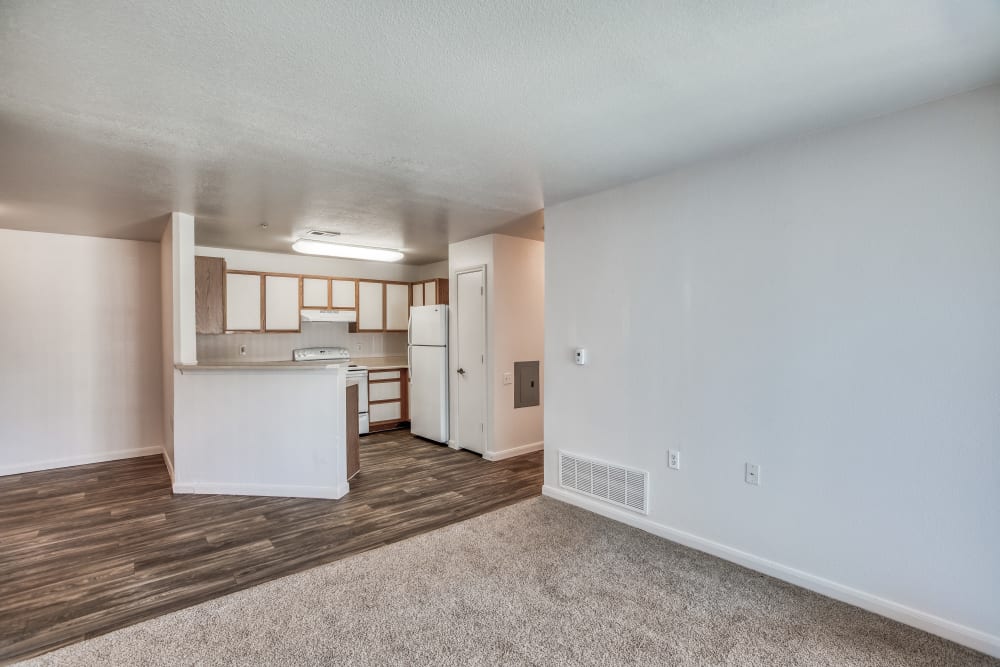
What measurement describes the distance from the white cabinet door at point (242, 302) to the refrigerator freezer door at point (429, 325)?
184 cm

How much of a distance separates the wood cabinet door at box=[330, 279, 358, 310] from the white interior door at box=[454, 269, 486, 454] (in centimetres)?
183

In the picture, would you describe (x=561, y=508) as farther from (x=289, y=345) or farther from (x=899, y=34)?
(x=289, y=345)

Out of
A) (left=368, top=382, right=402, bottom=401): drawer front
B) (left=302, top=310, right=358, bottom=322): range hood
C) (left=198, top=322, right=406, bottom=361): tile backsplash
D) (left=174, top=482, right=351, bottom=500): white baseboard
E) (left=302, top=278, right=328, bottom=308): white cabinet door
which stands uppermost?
(left=302, top=278, right=328, bottom=308): white cabinet door

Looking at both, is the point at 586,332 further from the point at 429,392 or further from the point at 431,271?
the point at 431,271

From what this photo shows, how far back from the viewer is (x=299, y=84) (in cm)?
195

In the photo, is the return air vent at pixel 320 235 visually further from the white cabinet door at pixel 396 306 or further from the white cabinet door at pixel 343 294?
the white cabinet door at pixel 396 306

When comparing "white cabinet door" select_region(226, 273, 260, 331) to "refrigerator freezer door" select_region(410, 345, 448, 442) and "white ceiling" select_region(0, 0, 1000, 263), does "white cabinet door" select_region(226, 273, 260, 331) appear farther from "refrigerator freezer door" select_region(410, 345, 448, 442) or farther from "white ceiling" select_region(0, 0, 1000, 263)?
"white ceiling" select_region(0, 0, 1000, 263)

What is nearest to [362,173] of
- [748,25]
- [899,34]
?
[748,25]

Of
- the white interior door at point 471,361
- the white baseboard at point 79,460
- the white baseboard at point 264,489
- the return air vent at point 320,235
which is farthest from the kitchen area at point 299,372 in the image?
the return air vent at point 320,235

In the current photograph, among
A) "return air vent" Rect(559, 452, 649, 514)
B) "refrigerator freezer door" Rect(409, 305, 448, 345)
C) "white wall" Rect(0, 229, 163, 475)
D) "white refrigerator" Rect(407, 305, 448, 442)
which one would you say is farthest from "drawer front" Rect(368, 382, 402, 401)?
"return air vent" Rect(559, 452, 649, 514)

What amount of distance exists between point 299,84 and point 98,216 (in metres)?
3.36

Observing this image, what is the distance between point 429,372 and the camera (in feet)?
18.8

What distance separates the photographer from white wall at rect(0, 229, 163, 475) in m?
4.61

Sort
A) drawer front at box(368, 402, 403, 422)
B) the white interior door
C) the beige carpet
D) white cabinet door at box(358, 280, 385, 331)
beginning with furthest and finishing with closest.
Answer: white cabinet door at box(358, 280, 385, 331), drawer front at box(368, 402, 403, 422), the white interior door, the beige carpet
